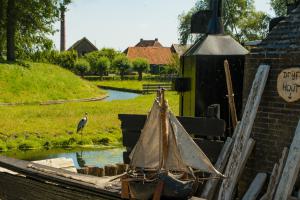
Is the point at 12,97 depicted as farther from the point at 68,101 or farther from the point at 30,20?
the point at 30,20

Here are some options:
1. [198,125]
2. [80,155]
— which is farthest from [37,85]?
[198,125]

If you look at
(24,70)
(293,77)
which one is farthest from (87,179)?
(24,70)

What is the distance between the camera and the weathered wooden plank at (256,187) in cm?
716

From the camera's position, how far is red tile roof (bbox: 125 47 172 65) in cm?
8469

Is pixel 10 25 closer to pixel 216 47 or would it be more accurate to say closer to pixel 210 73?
pixel 216 47

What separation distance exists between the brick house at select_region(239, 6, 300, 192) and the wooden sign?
73 mm

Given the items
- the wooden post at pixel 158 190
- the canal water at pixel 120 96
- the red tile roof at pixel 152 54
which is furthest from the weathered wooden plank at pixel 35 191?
the red tile roof at pixel 152 54

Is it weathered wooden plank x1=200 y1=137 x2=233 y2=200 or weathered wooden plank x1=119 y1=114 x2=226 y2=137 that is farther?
weathered wooden plank x1=119 y1=114 x2=226 y2=137

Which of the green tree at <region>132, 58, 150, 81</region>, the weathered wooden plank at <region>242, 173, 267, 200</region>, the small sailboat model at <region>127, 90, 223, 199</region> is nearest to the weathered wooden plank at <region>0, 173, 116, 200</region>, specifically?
the small sailboat model at <region>127, 90, 223, 199</region>

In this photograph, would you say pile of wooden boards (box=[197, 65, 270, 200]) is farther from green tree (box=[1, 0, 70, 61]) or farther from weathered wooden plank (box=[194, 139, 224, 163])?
green tree (box=[1, 0, 70, 61])

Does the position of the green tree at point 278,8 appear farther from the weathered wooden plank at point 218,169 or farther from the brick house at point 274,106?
the weathered wooden plank at point 218,169

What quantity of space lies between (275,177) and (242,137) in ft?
2.82

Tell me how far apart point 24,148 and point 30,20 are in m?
22.5

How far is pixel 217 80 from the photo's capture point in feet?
37.0
